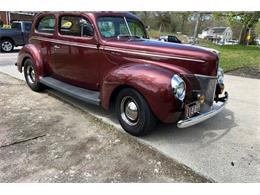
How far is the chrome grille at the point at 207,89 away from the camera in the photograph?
372 cm

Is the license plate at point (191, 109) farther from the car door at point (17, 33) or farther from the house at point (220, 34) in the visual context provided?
the house at point (220, 34)

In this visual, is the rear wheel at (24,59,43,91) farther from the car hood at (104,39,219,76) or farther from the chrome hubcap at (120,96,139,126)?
the car hood at (104,39,219,76)

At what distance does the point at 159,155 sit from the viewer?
328 cm

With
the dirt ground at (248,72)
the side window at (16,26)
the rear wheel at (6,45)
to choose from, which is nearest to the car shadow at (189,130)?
the dirt ground at (248,72)

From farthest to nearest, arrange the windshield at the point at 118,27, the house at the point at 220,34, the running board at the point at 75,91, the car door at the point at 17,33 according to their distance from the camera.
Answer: the house at the point at 220,34, the car door at the point at 17,33, the windshield at the point at 118,27, the running board at the point at 75,91

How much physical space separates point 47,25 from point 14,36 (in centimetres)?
970

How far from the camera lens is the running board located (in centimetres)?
433

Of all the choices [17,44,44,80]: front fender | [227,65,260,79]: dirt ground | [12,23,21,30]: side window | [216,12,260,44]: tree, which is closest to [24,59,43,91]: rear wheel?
[17,44,44,80]: front fender

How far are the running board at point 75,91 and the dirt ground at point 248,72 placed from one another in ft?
22.3

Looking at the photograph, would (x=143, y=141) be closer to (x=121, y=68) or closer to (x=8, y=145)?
(x=121, y=68)

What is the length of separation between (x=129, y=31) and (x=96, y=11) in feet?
2.24

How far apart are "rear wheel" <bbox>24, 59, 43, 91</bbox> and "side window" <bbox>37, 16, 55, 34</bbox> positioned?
0.79 metres
